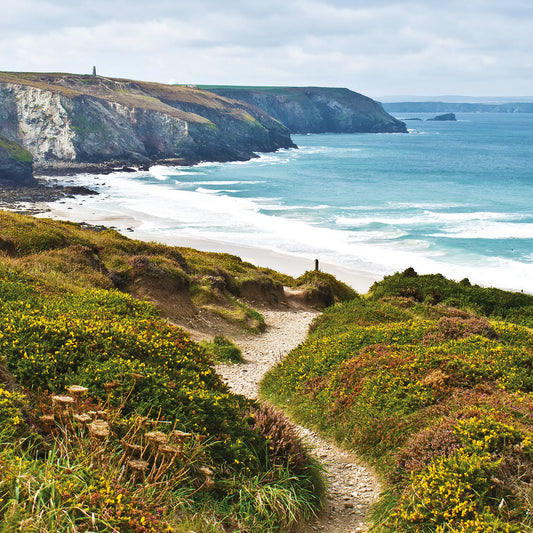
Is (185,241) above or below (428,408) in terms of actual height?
below

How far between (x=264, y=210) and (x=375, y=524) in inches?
2397

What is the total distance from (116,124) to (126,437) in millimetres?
119168

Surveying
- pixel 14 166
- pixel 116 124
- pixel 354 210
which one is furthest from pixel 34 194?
pixel 116 124

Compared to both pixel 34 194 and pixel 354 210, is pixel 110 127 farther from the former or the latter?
pixel 354 210

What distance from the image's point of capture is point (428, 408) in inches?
344

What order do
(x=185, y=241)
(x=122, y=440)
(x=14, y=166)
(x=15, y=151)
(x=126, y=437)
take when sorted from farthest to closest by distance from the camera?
1. (x=15, y=151)
2. (x=14, y=166)
3. (x=185, y=241)
4. (x=126, y=437)
5. (x=122, y=440)

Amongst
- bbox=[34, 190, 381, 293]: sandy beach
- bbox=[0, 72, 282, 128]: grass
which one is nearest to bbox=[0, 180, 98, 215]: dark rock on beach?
bbox=[34, 190, 381, 293]: sandy beach

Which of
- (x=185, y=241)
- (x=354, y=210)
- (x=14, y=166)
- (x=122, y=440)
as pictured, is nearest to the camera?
(x=122, y=440)

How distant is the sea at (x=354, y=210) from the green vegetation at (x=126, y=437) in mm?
33724

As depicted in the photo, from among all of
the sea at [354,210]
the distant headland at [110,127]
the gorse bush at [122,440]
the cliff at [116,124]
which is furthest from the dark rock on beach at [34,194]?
the gorse bush at [122,440]

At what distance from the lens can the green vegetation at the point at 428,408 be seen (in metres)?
6.00

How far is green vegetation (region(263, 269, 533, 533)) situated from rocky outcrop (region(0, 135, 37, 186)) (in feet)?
245

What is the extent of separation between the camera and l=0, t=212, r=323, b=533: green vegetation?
15.6 feet

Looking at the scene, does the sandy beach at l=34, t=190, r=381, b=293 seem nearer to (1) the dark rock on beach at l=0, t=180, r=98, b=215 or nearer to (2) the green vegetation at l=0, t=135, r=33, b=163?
(1) the dark rock on beach at l=0, t=180, r=98, b=215
